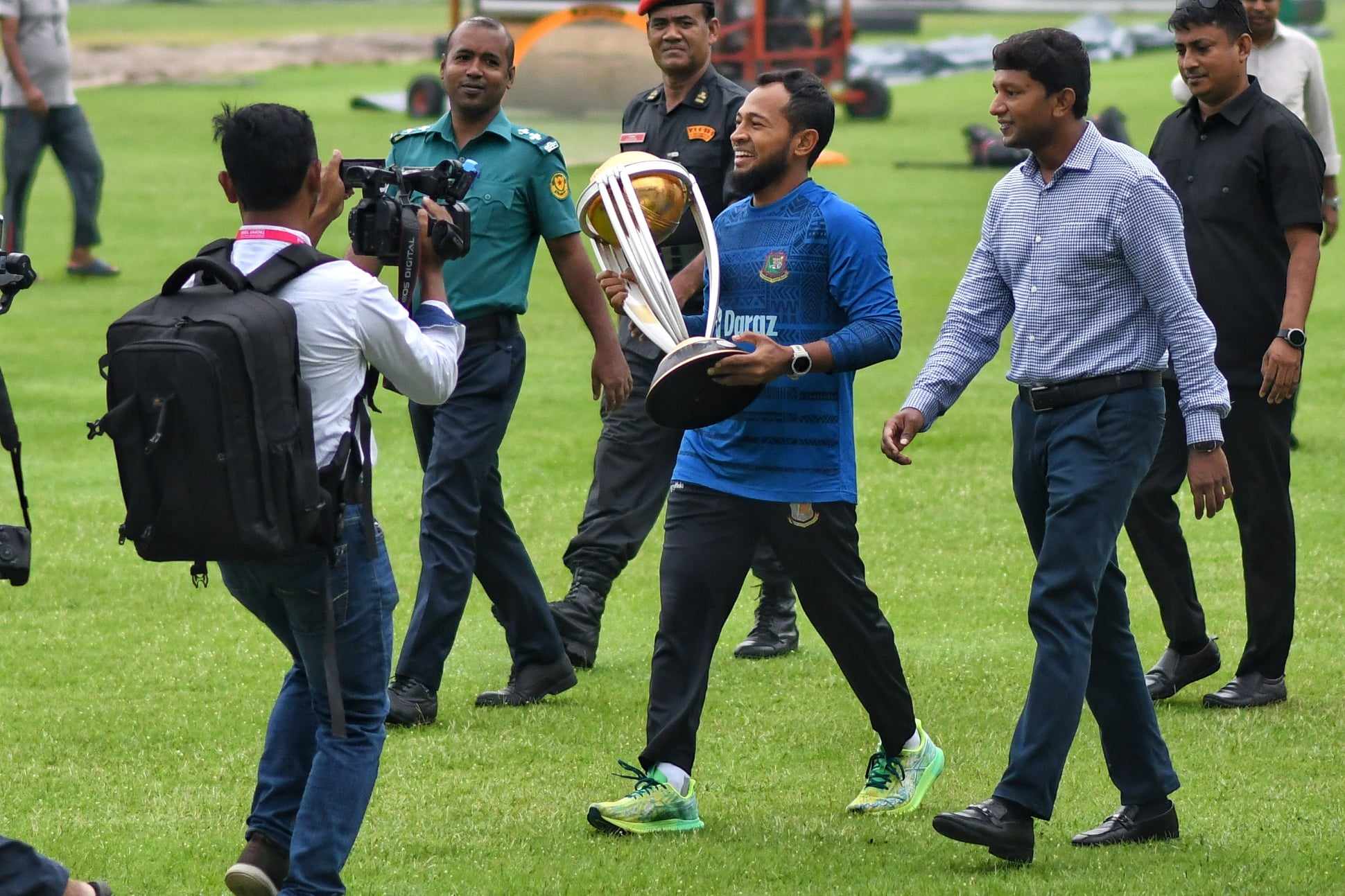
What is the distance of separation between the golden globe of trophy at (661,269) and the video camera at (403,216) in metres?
0.73

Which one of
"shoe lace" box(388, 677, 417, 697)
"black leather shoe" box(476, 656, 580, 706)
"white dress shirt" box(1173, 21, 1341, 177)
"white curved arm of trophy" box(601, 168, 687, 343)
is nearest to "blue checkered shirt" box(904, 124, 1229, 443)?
"white curved arm of trophy" box(601, 168, 687, 343)

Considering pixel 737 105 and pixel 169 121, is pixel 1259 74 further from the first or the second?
pixel 169 121

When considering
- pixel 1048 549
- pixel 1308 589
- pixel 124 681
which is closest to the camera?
pixel 1048 549

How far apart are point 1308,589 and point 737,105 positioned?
2.97 metres

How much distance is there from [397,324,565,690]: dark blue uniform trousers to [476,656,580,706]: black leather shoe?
1.1 inches

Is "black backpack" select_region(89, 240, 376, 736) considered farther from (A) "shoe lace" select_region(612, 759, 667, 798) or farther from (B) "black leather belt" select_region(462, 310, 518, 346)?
(B) "black leather belt" select_region(462, 310, 518, 346)

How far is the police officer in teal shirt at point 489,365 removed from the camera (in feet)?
21.6

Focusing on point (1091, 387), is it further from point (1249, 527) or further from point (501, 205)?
point (501, 205)

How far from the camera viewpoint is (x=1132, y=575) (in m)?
8.61

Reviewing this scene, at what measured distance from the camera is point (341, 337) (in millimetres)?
4363

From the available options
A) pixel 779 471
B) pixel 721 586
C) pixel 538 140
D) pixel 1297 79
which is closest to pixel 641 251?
pixel 779 471

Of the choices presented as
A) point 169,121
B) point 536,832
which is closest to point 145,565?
point 536,832

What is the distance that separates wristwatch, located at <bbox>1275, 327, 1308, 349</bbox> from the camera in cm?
642

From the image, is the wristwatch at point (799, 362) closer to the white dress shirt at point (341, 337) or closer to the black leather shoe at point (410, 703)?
the white dress shirt at point (341, 337)
